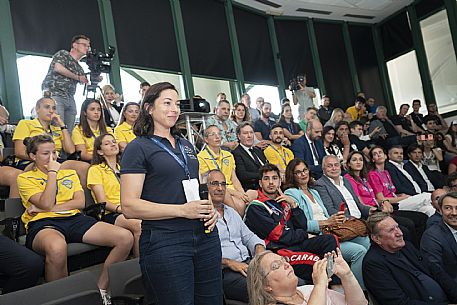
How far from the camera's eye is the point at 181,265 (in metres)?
1.49

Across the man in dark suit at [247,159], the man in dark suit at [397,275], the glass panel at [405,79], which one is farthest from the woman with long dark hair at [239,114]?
the glass panel at [405,79]

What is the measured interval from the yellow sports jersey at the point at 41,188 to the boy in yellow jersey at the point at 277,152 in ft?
7.71

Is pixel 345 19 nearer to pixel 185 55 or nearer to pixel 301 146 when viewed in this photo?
pixel 185 55

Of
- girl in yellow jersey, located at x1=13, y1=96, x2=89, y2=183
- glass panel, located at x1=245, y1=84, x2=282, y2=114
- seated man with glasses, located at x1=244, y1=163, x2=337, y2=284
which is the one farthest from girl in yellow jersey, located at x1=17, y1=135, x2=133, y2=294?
glass panel, located at x1=245, y1=84, x2=282, y2=114

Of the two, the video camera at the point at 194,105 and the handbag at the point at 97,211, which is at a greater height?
the video camera at the point at 194,105

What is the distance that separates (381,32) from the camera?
403 inches

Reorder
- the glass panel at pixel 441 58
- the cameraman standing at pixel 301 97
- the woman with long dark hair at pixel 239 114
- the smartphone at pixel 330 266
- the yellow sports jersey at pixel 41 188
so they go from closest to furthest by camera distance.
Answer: the smartphone at pixel 330 266 < the yellow sports jersey at pixel 41 188 < the woman with long dark hair at pixel 239 114 < the cameraman standing at pixel 301 97 < the glass panel at pixel 441 58

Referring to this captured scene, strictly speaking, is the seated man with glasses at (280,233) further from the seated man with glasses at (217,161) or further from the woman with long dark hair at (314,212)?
the seated man with glasses at (217,161)

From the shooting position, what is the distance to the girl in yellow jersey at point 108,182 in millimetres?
2771

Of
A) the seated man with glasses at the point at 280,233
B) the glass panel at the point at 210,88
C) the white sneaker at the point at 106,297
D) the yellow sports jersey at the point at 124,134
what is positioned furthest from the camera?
the glass panel at the point at 210,88

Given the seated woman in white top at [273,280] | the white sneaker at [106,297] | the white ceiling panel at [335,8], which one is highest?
the white ceiling panel at [335,8]

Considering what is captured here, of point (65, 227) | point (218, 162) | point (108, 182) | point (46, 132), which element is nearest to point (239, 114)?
point (218, 162)

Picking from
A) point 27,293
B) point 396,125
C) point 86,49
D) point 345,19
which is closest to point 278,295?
point 27,293

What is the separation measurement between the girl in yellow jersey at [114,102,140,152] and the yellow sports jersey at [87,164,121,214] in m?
0.72
